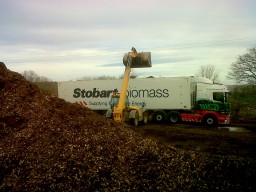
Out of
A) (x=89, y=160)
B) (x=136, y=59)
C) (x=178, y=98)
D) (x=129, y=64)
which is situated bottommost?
(x=89, y=160)

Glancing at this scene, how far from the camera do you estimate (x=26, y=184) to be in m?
6.25

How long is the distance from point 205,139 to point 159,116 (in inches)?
256

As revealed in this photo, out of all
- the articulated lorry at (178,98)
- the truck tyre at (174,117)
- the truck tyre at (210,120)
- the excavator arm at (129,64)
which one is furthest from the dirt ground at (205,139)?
the excavator arm at (129,64)

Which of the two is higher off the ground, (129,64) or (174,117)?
(129,64)

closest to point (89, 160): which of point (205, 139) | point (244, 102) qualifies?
point (205, 139)

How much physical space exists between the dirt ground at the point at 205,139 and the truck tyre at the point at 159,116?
118 centimetres

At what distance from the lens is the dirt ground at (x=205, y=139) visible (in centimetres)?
1237

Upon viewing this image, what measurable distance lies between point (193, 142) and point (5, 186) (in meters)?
9.66

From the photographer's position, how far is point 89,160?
6.81m

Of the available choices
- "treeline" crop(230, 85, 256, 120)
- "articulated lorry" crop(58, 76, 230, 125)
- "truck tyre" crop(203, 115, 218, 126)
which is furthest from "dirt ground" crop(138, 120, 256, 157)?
"treeline" crop(230, 85, 256, 120)

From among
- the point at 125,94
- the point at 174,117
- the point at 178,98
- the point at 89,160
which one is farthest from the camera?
the point at 174,117

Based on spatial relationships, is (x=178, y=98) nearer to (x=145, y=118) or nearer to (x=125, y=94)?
(x=145, y=118)

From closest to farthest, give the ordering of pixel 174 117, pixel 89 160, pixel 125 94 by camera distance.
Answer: pixel 89 160 < pixel 125 94 < pixel 174 117

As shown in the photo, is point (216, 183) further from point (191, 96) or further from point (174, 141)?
point (191, 96)
